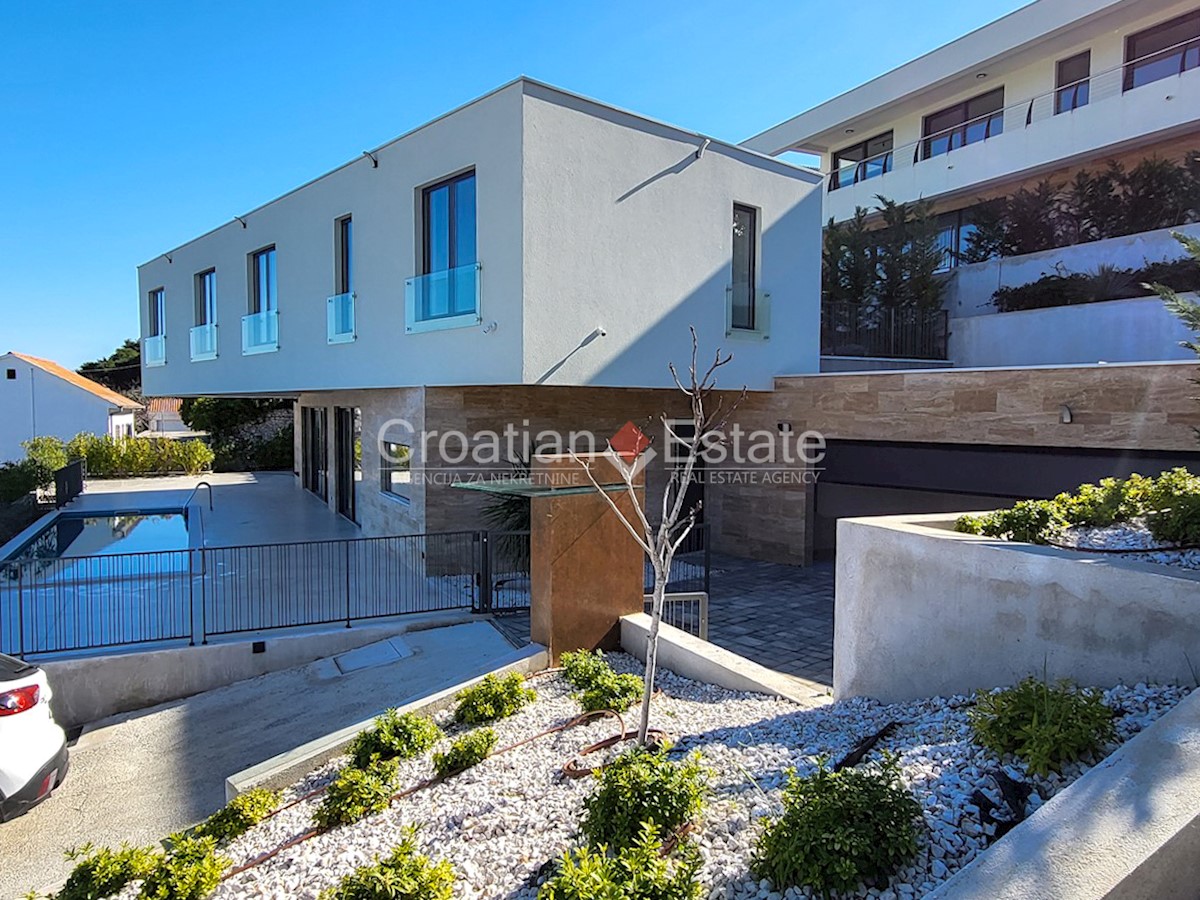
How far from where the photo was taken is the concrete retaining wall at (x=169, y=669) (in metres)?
8.07

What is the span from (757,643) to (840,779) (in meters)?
6.27

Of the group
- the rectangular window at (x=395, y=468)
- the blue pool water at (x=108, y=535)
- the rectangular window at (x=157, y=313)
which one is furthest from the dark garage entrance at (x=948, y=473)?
the rectangular window at (x=157, y=313)

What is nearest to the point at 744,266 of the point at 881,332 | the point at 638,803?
the point at 881,332

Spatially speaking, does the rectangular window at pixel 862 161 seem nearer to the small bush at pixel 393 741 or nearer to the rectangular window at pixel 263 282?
the rectangular window at pixel 263 282

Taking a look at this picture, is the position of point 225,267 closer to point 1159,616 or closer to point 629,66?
point 629,66

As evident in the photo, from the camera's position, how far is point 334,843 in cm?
409

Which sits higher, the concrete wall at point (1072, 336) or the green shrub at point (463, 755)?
the concrete wall at point (1072, 336)

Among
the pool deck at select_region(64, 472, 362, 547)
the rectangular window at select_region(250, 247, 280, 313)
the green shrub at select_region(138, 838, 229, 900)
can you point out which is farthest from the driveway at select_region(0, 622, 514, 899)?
the rectangular window at select_region(250, 247, 280, 313)

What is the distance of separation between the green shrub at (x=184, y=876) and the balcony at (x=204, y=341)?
55.4 ft

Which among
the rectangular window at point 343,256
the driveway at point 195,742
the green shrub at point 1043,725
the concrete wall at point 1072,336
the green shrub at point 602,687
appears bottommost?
the driveway at point 195,742

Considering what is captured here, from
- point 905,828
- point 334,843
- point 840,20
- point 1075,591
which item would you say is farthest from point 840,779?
point 840,20

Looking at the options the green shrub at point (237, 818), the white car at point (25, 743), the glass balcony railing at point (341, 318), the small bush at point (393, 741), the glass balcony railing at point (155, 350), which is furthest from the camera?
the glass balcony railing at point (155, 350)

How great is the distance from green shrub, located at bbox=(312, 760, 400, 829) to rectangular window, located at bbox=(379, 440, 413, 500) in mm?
8068

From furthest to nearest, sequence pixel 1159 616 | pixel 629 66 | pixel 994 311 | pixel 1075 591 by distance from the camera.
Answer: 1. pixel 994 311
2. pixel 629 66
3. pixel 1075 591
4. pixel 1159 616
